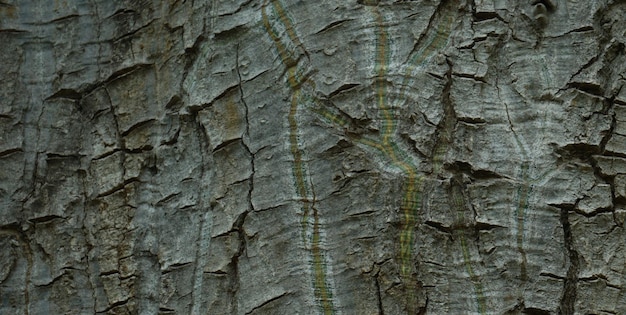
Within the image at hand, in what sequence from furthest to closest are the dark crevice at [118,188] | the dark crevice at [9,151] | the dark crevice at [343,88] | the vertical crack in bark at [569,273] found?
1. the dark crevice at [9,151]
2. the dark crevice at [118,188]
3. the dark crevice at [343,88]
4. the vertical crack in bark at [569,273]

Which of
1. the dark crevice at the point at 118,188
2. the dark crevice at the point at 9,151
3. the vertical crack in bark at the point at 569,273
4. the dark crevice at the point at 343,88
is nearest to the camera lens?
the vertical crack in bark at the point at 569,273

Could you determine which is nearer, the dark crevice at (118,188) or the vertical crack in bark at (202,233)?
the vertical crack in bark at (202,233)

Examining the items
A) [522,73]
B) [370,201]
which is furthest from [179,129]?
[522,73]

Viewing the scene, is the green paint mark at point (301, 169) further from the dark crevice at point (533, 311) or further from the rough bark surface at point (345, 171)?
the dark crevice at point (533, 311)

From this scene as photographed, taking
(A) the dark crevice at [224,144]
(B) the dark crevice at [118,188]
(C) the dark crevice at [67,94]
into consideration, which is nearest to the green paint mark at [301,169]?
(A) the dark crevice at [224,144]

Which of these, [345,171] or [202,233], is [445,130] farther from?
[202,233]

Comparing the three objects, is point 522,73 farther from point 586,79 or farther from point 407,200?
point 407,200

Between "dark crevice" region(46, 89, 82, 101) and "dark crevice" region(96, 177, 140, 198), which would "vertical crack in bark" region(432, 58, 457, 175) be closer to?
"dark crevice" region(96, 177, 140, 198)

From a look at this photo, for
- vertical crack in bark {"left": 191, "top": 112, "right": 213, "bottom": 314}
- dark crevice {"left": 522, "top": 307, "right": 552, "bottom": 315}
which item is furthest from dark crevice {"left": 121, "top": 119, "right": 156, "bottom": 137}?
dark crevice {"left": 522, "top": 307, "right": 552, "bottom": 315}

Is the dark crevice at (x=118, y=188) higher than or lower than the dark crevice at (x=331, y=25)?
lower
